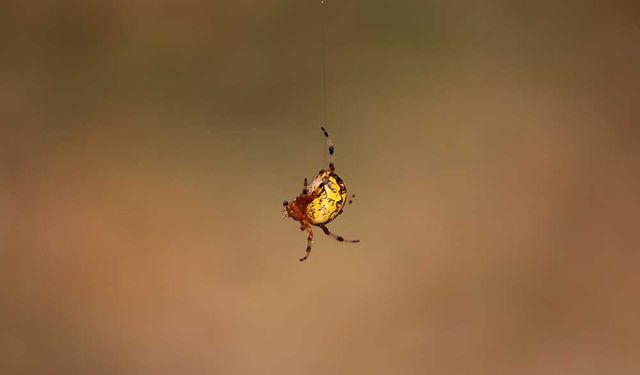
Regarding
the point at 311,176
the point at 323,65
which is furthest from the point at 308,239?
the point at 323,65

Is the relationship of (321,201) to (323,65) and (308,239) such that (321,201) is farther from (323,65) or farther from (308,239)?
(323,65)

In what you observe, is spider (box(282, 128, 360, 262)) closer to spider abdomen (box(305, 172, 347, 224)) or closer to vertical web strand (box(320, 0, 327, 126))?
spider abdomen (box(305, 172, 347, 224))

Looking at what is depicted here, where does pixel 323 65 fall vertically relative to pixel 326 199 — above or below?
above

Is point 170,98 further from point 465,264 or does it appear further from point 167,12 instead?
point 465,264

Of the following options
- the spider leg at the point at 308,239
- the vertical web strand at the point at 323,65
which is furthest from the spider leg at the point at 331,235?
the vertical web strand at the point at 323,65

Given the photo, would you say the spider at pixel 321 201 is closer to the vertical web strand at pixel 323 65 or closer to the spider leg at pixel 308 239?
the spider leg at pixel 308 239

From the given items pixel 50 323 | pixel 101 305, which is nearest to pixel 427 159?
pixel 101 305

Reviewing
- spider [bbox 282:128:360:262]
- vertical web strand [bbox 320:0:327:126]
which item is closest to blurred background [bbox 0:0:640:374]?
vertical web strand [bbox 320:0:327:126]
